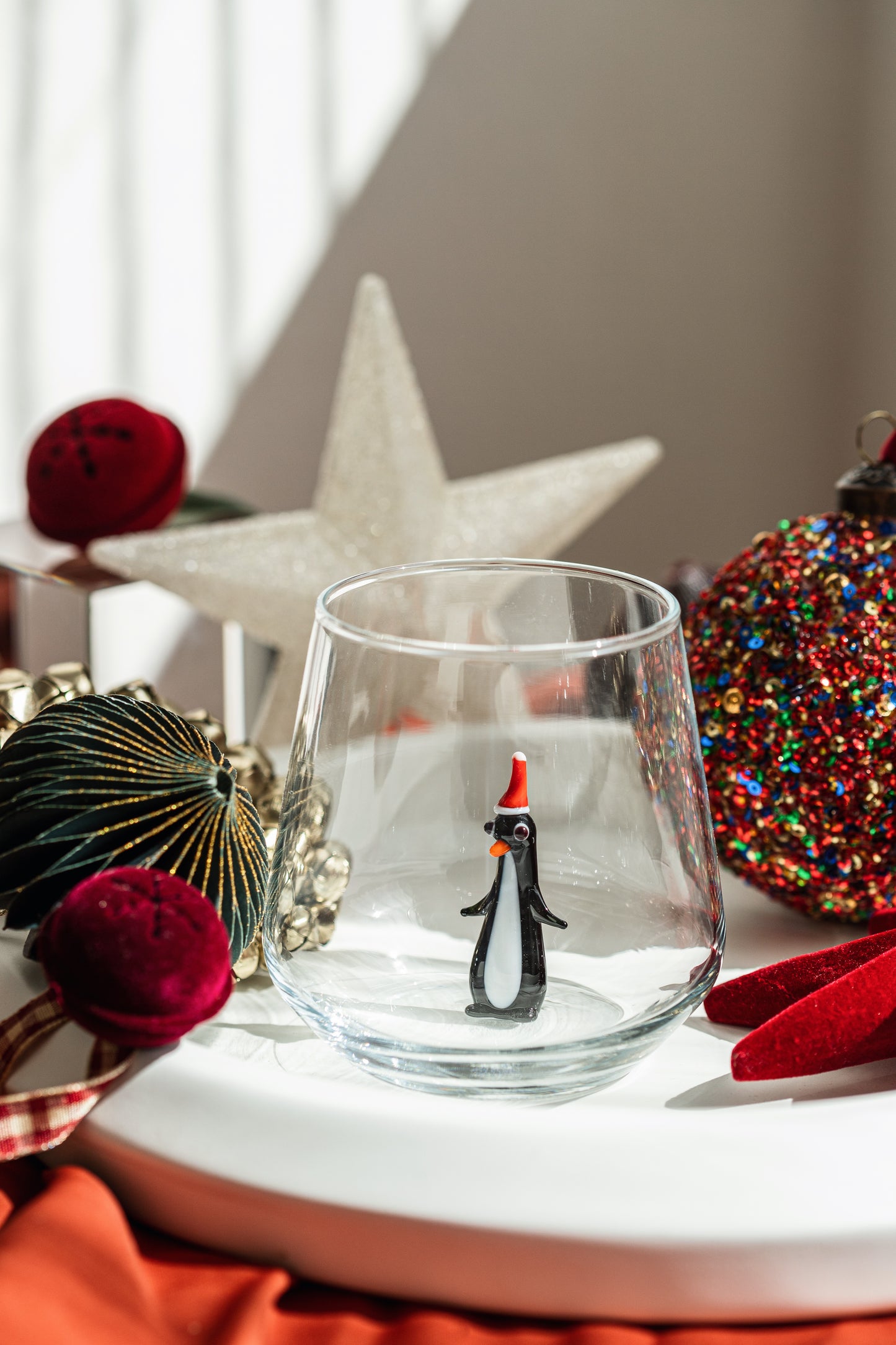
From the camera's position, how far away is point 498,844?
0.30 metres

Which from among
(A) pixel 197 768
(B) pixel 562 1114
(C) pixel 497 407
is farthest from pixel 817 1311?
(C) pixel 497 407

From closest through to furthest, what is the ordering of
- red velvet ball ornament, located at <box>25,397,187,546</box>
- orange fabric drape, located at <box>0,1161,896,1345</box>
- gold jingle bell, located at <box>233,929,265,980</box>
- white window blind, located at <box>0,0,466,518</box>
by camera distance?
orange fabric drape, located at <box>0,1161,896,1345</box> < gold jingle bell, located at <box>233,929,265,980</box> < red velvet ball ornament, located at <box>25,397,187,546</box> < white window blind, located at <box>0,0,466,518</box>

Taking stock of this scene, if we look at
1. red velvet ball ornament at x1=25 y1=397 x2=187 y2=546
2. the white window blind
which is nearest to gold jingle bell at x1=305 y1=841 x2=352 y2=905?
red velvet ball ornament at x1=25 y1=397 x2=187 y2=546

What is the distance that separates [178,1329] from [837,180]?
3.38 feet

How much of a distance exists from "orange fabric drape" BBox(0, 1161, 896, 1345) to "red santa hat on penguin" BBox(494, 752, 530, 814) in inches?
4.1

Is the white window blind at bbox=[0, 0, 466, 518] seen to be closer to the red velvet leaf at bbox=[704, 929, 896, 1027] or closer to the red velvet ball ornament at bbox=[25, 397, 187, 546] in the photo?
the red velvet ball ornament at bbox=[25, 397, 187, 546]

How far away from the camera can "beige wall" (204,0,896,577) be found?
1042 millimetres

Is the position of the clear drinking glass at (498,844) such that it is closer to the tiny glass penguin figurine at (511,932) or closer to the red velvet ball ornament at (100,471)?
the tiny glass penguin figurine at (511,932)

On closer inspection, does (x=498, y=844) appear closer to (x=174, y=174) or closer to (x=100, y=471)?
(x=100, y=471)

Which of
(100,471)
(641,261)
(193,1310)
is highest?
(641,261)

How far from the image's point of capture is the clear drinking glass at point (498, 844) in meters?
0.28

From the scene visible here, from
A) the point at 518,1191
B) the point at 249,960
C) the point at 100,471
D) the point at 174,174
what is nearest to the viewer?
the point at 518,1191

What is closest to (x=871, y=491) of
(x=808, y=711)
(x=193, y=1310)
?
(x=808, y=711)

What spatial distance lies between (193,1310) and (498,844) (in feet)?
0.38
